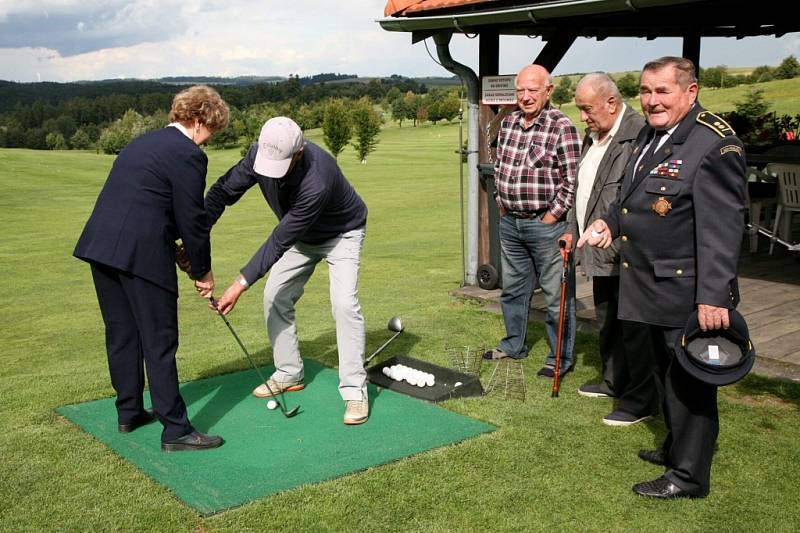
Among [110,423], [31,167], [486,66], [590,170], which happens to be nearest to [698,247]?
[590,170]

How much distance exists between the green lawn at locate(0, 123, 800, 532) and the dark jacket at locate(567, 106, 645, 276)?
0.88 metres

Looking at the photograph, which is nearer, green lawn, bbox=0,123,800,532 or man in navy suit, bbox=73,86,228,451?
green lawn, bbox=0,123,800,532

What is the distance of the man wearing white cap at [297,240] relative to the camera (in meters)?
4.53

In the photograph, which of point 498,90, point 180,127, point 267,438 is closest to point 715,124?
point 180,127

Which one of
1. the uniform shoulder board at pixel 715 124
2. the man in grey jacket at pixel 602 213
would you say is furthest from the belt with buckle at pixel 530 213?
the uniform shoulder board at pixel 715 124

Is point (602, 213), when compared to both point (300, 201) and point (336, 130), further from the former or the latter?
point (336, 130)

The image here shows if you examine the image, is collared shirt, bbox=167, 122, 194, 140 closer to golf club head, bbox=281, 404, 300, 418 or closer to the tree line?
golf club head, bbox=281, 404, 300, 418

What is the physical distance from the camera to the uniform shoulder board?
11.9ft

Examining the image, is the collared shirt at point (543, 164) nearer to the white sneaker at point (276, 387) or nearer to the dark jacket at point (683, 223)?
the dark jacket at point (683, 223)

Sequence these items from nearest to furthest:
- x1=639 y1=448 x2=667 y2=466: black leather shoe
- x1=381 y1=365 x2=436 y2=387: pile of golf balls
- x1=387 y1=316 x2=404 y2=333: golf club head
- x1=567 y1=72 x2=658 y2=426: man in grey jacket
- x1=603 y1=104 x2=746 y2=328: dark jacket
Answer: x1=603 y1=104 x2=746 y2=328: dark jacket < x1=639 y1=448 x2=667 y2=466: black leather shoe < x1=567 y1=72 x2=658 y2=426: man in grey jacket < x1=381 y1=365 x2=436 y2=387: pile of golf balls < x1=387 y1=316 x2=404 y2=333: golf club head

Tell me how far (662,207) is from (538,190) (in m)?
1.97

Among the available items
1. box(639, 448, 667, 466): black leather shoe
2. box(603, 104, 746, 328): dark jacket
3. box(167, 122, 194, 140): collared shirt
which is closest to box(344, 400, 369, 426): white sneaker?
box(639, 448, 667, 466): black leather shoe

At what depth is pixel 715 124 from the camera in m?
3.66

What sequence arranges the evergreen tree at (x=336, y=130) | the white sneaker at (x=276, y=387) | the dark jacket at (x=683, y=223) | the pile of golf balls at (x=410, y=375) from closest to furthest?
the dark jacket at (x=683, y=223) → the white sneaker at (x=276, y=387) → the pile of golf balls at (x=410, y=375) → the evergreen tree at (x=336, y=130)
